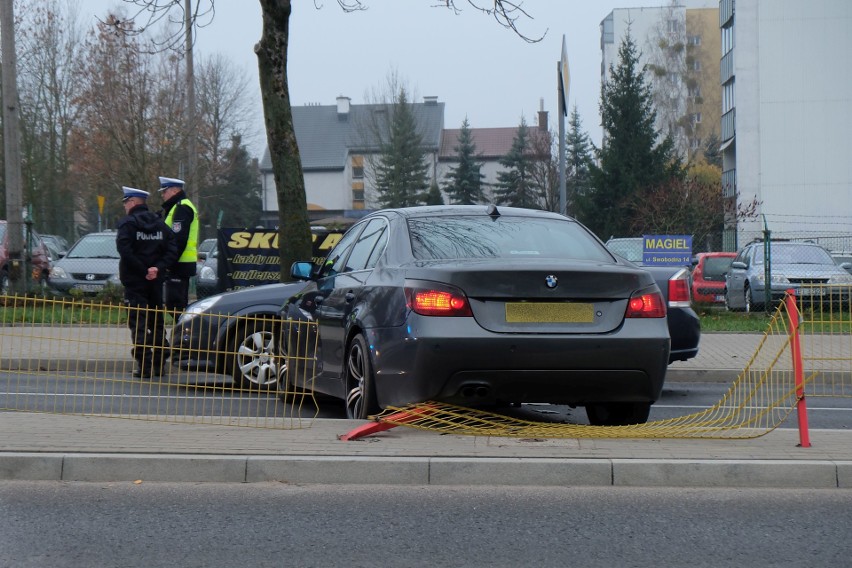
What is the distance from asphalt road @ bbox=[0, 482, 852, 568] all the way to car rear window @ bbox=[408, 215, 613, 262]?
170 cm

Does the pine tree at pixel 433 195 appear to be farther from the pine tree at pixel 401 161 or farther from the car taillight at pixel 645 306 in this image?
the car taillight at pixel 645 306

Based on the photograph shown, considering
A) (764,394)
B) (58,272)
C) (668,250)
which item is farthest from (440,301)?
(58,272)

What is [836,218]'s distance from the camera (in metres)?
51.0

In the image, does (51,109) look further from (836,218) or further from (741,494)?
(741,494)

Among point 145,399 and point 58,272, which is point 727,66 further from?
point 145,399

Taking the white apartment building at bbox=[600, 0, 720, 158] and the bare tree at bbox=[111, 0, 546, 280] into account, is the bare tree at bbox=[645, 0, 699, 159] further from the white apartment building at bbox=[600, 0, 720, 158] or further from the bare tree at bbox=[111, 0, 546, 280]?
the bare tree at bbox=[111, 0, 546, 280]

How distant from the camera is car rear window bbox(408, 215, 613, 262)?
7320mm

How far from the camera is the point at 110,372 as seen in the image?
8.70 meters

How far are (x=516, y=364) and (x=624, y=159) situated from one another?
1903 inches

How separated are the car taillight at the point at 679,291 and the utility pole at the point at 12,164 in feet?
43.8

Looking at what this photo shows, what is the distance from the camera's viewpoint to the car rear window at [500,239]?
7.32 meters

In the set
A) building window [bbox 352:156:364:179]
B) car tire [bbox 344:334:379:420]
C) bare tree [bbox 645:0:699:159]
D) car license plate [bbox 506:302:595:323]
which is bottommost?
→ car tire [bbox 344:334:379:420]

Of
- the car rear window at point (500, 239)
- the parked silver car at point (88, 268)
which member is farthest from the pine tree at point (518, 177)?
the car rear window at point (500, 239)

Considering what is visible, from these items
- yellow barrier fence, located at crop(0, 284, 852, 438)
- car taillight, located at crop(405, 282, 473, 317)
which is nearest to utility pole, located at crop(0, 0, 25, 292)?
yellow barrier fence, located at crop(0, 284, 852, 438)
